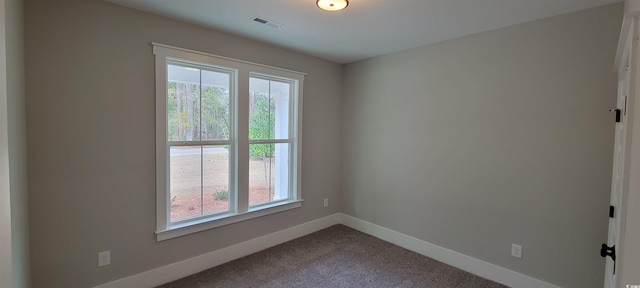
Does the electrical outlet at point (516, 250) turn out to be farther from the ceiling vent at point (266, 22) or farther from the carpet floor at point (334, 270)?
the ceiling vent at point (266, 22)

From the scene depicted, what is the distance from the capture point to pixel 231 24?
263 centimetres

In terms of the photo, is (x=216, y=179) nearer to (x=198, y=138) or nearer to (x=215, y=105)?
(x=198, y=138)

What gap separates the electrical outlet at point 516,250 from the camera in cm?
252

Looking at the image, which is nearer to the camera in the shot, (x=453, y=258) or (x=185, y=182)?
(x=185, y=182)

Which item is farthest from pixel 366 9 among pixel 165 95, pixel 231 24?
pixel 165 95

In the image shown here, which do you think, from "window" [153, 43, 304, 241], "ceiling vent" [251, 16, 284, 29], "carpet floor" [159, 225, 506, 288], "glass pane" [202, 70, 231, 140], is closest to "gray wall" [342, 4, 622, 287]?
"carpet floor" [159, 225, 506, 288]

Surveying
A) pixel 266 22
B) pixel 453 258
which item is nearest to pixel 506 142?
pixel 453 258

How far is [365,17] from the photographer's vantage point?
2426 mm

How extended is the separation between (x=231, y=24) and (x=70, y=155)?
1699mm

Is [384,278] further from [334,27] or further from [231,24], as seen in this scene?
[231,24]

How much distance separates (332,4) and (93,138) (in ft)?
7.04

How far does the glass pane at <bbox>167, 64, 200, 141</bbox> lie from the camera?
8.69 feet

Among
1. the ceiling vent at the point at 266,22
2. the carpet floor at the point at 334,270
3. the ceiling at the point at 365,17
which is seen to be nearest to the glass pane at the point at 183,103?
the ceiling at the point at 365,17

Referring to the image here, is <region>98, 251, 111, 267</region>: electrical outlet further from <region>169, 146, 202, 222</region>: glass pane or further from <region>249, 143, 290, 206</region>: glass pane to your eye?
<region>249, 143, 290, 206</region>: glass pane
